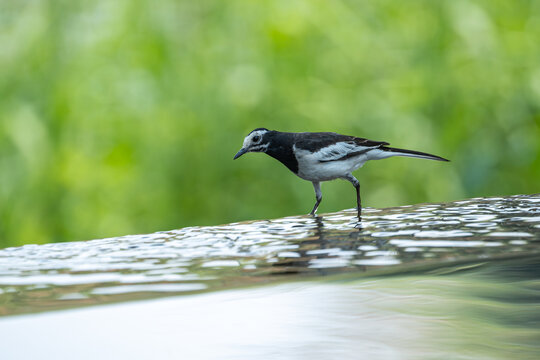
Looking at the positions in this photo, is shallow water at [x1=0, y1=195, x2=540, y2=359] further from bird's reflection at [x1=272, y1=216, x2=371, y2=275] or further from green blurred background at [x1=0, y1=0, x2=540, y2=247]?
green blurred background at [x1=0, y1=0, x2=540, y2=247]

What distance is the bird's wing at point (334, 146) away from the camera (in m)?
1.87

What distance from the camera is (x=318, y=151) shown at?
1.87 meters

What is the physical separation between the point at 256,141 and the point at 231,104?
80 centimetres

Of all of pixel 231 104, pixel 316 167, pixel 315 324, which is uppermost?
pixel 231 104

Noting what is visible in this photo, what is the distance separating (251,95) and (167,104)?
32 cm

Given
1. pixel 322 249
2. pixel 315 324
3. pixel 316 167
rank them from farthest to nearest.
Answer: pixel 316 167
pixel 322 249
pixel 315 324

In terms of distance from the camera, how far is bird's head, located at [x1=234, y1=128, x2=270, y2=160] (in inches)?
73.2

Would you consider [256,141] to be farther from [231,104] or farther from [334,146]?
[231,104]

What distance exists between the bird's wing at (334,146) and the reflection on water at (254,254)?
0.35 meters

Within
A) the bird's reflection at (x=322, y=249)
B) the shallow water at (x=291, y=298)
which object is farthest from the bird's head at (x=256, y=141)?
the shallow water at (x=291, y=298)

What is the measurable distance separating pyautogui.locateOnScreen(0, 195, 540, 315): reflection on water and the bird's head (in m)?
0.36

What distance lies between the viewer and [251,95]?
105 inches

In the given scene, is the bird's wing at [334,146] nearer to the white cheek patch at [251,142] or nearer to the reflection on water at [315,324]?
the white cheek patch at [251,142]

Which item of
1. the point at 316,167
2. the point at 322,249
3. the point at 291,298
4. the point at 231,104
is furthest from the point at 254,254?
the point at 231,104
